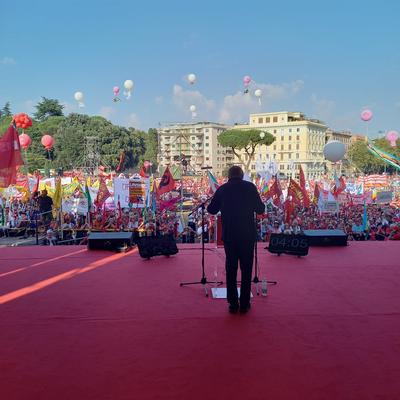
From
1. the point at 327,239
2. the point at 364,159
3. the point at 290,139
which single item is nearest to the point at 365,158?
the point at 364,159

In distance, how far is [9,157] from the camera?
8.69 meters

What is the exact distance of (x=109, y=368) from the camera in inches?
107

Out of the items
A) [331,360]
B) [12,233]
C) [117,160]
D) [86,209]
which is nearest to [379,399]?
[331,360]

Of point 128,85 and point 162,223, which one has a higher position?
point 128,85

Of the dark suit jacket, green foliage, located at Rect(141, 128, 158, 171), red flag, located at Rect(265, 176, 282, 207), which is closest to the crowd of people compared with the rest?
red flag, located at Rect(265, 176, 282, 207)

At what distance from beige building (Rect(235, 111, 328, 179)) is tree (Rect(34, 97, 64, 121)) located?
39.2 m

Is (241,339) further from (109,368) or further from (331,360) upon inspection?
(109,368)

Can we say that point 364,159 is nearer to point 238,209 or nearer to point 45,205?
point 45,205

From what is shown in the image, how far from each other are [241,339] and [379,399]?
1.10 meters

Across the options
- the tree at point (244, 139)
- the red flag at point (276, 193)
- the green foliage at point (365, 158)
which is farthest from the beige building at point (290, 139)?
the red flag at point (276, 193)

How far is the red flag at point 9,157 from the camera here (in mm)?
8562

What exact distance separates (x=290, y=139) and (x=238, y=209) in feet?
296

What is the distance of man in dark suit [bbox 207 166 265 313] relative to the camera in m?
3.82

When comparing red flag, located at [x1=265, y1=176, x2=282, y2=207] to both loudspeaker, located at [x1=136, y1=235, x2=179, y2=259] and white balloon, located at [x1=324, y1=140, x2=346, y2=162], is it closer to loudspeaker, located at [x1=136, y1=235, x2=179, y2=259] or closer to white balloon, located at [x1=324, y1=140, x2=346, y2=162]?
white balloon, located at [x1=324, y1=140, x2=346, y2=162]
